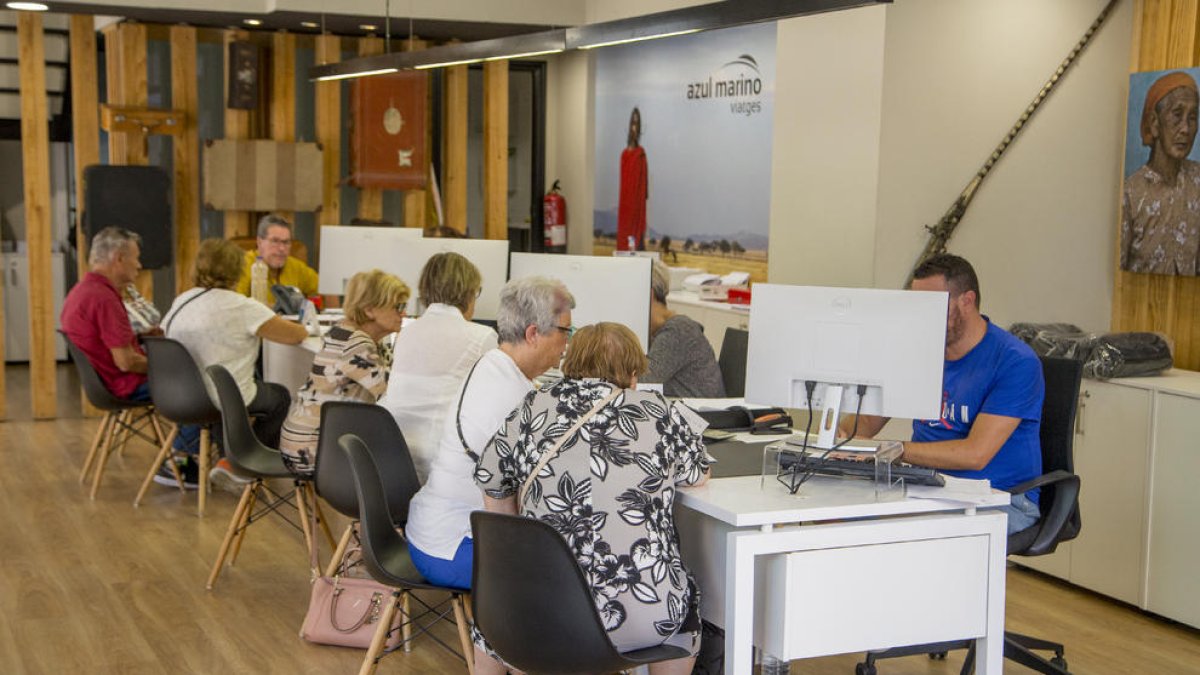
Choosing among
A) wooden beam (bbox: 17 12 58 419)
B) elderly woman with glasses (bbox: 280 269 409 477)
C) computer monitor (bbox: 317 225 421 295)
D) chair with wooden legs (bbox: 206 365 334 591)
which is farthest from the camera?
wooden beam (bbox: 17 12 58 419)

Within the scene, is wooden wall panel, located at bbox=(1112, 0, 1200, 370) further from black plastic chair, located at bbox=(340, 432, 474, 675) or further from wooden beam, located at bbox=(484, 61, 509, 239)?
wooden beam, located at bbox=(484, 61, 509, 239)

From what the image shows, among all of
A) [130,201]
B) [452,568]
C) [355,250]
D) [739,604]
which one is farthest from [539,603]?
[130,201]

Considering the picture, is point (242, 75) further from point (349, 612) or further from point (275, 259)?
point (349, 612)

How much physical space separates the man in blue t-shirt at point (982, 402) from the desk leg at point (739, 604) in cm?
99

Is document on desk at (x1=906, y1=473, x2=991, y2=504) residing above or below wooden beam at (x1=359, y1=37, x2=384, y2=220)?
below

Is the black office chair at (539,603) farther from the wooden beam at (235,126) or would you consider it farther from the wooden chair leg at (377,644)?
the wooden beam at (235,126)

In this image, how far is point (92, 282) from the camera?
277 inches

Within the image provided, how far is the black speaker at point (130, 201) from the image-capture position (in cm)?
902

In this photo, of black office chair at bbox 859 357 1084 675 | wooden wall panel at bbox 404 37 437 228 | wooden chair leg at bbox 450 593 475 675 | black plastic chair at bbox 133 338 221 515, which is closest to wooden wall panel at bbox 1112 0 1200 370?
black office chair at bbox 859 357 1084 675

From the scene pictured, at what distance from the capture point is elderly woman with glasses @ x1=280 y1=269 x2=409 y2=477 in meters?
5.25

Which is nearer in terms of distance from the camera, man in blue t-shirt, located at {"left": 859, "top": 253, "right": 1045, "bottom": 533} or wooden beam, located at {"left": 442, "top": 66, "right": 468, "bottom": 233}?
man in blue t-shirt, located at {"left": 859, "top": 253, "right": 1045, "bottom": 533}

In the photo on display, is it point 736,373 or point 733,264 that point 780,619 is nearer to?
point 736,373

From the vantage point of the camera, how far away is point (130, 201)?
9109 mm

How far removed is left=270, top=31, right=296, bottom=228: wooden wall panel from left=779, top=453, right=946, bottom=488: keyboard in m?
6.66
